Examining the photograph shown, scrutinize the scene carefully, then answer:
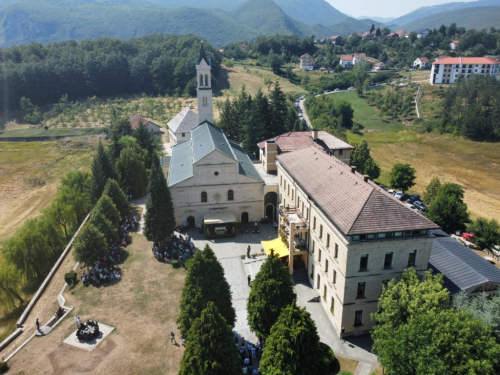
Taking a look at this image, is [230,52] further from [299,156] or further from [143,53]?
[299,156]

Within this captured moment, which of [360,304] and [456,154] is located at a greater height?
[360,304]

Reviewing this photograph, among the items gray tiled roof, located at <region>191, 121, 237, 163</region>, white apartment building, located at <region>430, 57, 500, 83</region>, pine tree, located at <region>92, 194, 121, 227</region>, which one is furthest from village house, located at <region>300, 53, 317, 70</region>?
pine tree, located at <region>92, 194, 121, 227</region>

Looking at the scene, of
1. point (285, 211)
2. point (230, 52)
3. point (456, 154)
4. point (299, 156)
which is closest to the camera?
point (285, 211)

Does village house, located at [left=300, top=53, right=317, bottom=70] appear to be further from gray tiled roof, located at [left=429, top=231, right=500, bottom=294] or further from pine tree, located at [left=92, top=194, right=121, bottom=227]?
gray tiled roof, located at [left=429, top=231, right=500, bottom=294]

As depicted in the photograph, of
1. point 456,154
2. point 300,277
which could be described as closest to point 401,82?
point 456,154

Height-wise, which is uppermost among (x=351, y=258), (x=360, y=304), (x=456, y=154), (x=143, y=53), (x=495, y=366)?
(x=143, y=53)

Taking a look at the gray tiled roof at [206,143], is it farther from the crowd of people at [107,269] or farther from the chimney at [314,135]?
the crowd of people at [107,269]
